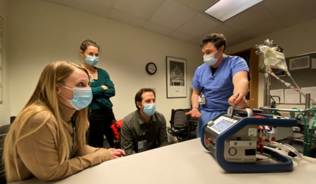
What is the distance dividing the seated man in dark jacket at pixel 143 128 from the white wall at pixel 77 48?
46.0 inches

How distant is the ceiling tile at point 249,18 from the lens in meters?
2.08

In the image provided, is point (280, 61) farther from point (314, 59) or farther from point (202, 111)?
point (314, 59)

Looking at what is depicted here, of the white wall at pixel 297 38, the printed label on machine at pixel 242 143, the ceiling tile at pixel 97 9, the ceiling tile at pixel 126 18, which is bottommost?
the printed label on machine at pixel 242 143

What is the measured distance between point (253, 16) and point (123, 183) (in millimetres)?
3098

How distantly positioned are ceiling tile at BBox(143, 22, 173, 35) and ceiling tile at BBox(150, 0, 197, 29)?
0.12 metres

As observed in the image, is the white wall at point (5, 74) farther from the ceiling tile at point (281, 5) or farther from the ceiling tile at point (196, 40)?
the ceiling tile at point (281, 5)

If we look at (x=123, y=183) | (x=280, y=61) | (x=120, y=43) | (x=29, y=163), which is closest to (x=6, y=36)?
(x=120, y=43)

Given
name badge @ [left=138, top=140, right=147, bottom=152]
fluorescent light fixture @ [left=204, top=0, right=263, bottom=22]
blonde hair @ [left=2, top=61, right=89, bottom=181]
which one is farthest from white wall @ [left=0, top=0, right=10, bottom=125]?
fluorescent light fixture @ [left=204, top=0, right=263, bottom=22]

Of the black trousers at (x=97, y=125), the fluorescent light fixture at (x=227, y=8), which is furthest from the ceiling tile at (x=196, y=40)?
the black trousers at (x=97, y=125)

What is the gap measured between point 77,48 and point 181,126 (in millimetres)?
2393

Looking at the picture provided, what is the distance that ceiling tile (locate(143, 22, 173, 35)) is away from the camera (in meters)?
2.58

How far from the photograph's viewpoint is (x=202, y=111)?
1223mm

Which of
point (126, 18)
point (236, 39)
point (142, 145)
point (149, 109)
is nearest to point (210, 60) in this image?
point (149, 109)

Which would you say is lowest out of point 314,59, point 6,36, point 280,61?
point 280,61
